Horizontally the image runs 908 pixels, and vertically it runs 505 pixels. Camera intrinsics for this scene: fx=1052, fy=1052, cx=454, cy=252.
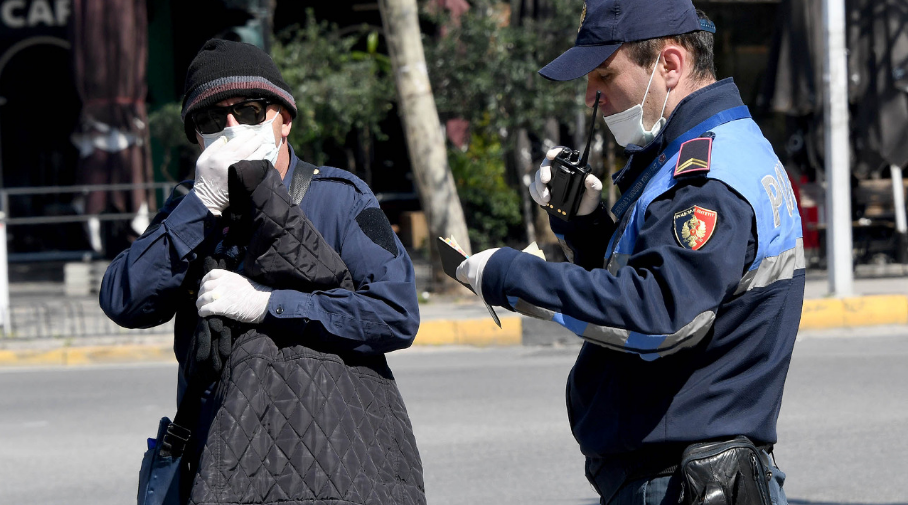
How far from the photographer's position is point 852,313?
31.5ft

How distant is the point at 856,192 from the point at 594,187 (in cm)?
1135

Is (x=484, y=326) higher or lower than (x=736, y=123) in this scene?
lower

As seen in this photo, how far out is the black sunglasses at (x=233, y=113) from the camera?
2.52 meters

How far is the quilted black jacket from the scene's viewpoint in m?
2.16

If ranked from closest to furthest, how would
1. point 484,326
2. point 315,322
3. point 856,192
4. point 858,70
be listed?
point 315,322
point 484,326
point 858,70
point 856,192

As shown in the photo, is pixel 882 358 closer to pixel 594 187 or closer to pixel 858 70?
pixel 858 70

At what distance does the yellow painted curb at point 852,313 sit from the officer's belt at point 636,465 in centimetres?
782

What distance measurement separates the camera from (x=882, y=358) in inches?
318

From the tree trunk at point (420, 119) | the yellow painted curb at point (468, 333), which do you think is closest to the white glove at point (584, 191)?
the yellow painted curb at point (468, 333)

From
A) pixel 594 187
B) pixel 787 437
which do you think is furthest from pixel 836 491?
pixel 594 187

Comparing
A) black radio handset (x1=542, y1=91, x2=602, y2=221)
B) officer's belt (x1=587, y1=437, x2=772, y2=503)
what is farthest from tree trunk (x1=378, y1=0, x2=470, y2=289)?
officer's belt (x1=587, y1=437, x2=772, y2=503)

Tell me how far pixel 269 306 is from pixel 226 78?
58cm

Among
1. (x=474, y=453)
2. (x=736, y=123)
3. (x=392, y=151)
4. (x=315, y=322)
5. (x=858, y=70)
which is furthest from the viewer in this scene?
(x=392, y=151)

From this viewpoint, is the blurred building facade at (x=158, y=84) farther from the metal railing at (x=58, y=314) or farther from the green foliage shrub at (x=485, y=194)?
the green foliage shrub at (x=485, y=194)
